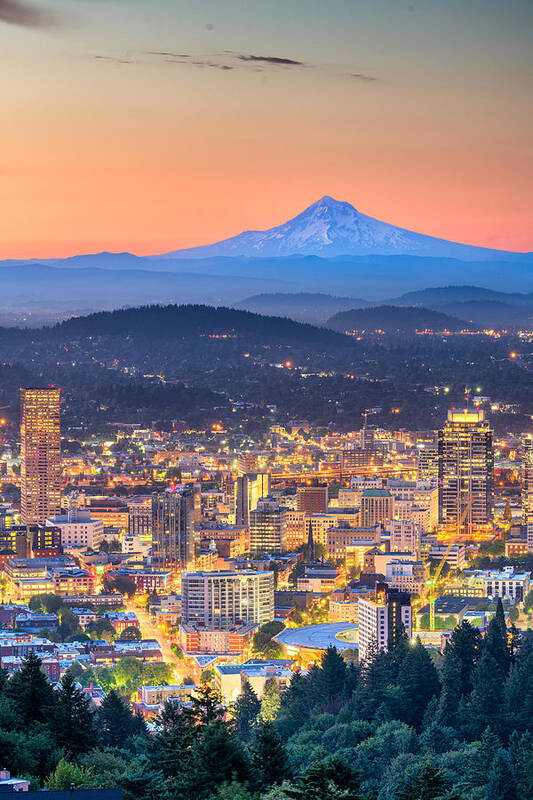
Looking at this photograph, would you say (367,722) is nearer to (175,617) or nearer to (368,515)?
(175,617)

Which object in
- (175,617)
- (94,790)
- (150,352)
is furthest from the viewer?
(150,352)

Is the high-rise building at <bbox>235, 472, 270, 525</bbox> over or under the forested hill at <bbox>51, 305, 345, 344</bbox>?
under

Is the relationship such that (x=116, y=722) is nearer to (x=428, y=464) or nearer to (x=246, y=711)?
(x=246, y=711)

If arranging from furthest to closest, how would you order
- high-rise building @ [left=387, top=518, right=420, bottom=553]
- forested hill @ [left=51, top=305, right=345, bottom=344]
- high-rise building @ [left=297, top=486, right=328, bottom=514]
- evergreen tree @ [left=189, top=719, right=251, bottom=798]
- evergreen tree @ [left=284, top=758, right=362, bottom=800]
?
forested hill @ [left=51, top=305, right=345, bottom=344], high-rise building @ [left=297, top=486, right=328, bottom=514], high-rise building @ [left=387, top=518, right=420, bottom=553], evergreen tree @ [left=189, top=719, right=251, bottom=798], evergreen tree @ [left=284, top=758, right=362, bottom=800]

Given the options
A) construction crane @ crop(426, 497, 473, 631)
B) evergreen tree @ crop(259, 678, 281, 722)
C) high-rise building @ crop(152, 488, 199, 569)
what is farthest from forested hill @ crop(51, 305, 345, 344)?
evergreen tree @ crop(259, 678, 281, 722)

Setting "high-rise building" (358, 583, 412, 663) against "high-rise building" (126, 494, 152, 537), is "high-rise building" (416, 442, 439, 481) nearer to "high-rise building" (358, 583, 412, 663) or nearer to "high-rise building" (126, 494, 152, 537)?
"high-rise building" (126, 494, 152, 537)

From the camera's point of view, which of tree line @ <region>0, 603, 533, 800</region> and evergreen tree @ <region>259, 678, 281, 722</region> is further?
evergreen tree @ <region>259, 678, 281, 722</region>

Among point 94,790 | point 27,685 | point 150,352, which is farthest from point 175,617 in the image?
point 150,352
